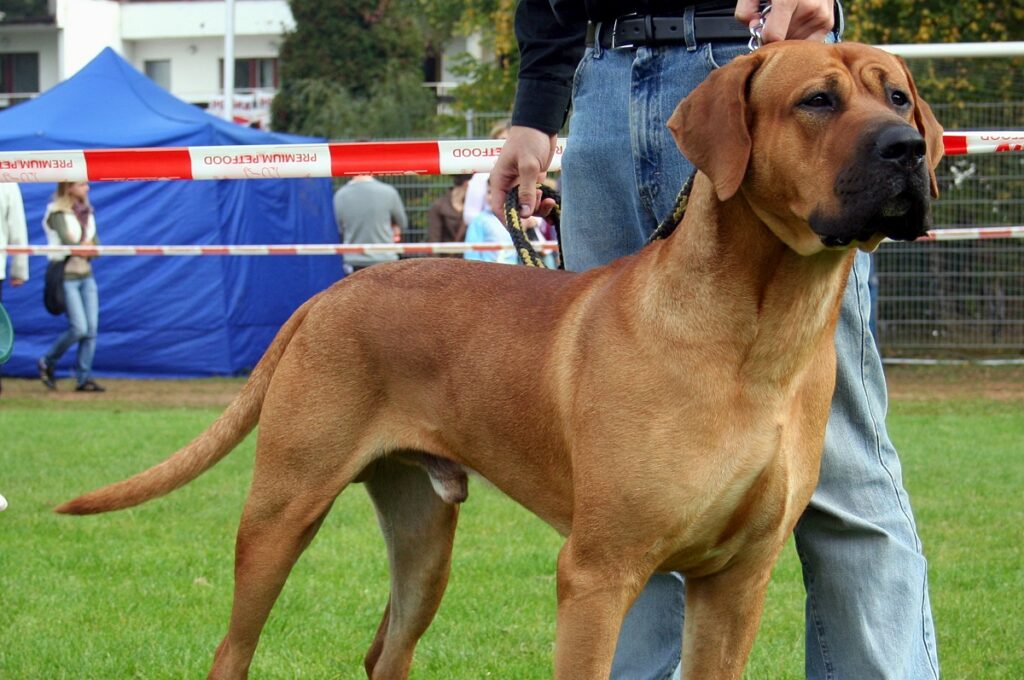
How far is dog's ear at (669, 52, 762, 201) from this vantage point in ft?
8.88

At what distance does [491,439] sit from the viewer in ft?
11.1

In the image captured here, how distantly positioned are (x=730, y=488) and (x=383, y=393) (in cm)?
111

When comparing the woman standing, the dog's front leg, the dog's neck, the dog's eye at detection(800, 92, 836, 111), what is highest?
the dog's eye at detection(800, 92, 836, 111)

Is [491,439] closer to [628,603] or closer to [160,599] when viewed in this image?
[628,603]

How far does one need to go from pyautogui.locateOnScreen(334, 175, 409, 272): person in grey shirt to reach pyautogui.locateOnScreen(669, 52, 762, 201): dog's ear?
37.5 ft

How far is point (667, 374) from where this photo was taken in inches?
112

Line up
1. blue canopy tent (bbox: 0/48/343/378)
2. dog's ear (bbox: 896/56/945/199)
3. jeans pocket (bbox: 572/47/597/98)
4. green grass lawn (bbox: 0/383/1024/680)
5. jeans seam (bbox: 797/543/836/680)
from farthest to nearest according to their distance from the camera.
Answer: blue canopy tent (bbox: 0/48/343/378) < green grass lawn (bbox: 0/383/1024/680) < jeans pocket (bbox: 572/47/597/98) < jeans seam (bbox: 797/543/836/680) < dog's ear (bbox: 896/56/945/199)

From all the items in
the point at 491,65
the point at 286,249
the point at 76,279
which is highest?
the point at 491,65

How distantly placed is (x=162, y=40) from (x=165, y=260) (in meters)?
35.9

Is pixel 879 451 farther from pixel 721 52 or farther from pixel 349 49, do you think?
pixel 349 49

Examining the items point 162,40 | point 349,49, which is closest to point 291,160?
point 349,49

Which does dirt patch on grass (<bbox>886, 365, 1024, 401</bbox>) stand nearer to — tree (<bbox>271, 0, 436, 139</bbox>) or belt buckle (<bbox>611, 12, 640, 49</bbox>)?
belt buckle (<bbox>611, 12, 640, 49</bbox>)

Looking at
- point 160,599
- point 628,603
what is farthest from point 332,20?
point 628,603

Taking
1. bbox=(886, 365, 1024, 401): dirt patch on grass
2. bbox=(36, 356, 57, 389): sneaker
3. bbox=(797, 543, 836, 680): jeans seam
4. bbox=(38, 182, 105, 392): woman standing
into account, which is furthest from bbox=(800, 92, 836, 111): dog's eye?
bbox=(36, 356, 57, 389): sneaker
